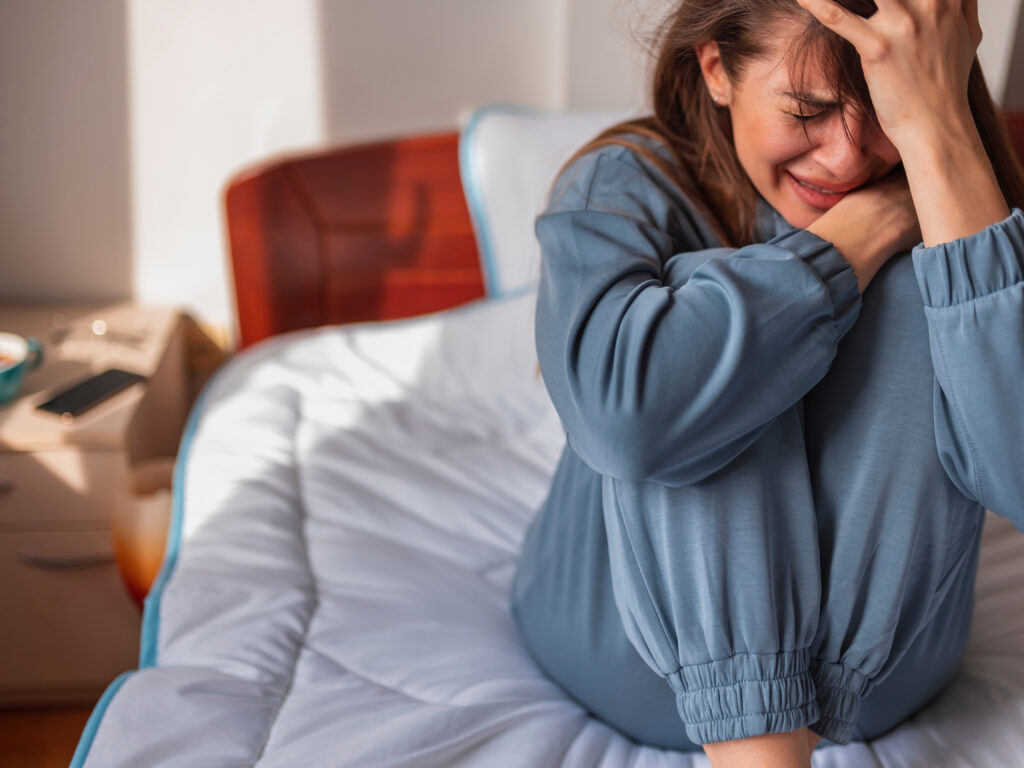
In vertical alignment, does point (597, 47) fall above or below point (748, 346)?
above

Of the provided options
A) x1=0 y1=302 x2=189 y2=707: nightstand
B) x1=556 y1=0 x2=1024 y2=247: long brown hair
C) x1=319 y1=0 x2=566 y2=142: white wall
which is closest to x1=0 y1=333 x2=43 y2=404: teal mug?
x1=0 y1=302 x2=189 y2=707: nightstand

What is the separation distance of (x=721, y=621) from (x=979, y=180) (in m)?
0.39

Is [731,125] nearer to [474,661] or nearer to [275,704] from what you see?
[474,661]

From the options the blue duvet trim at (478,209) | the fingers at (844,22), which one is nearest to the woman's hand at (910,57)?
the fingers at (844,22)

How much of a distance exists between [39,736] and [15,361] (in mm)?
577

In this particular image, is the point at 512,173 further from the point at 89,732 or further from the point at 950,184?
the point at 89,732

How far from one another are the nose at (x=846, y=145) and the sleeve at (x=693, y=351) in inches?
3.0

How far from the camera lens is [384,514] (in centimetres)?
126

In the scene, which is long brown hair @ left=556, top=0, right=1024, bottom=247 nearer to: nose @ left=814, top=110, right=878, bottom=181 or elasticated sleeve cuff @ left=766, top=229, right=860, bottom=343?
nose @ left=814, top=110, right=878, bottom=181

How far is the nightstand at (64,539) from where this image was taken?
4.74 feet

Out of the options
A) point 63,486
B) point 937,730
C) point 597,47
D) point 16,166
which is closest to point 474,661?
point 937,730

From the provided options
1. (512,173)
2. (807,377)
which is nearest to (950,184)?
(807,377)

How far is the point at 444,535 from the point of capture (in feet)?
4.05

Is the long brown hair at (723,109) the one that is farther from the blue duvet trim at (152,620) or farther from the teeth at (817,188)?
the blue duvet trim at (152,620)
